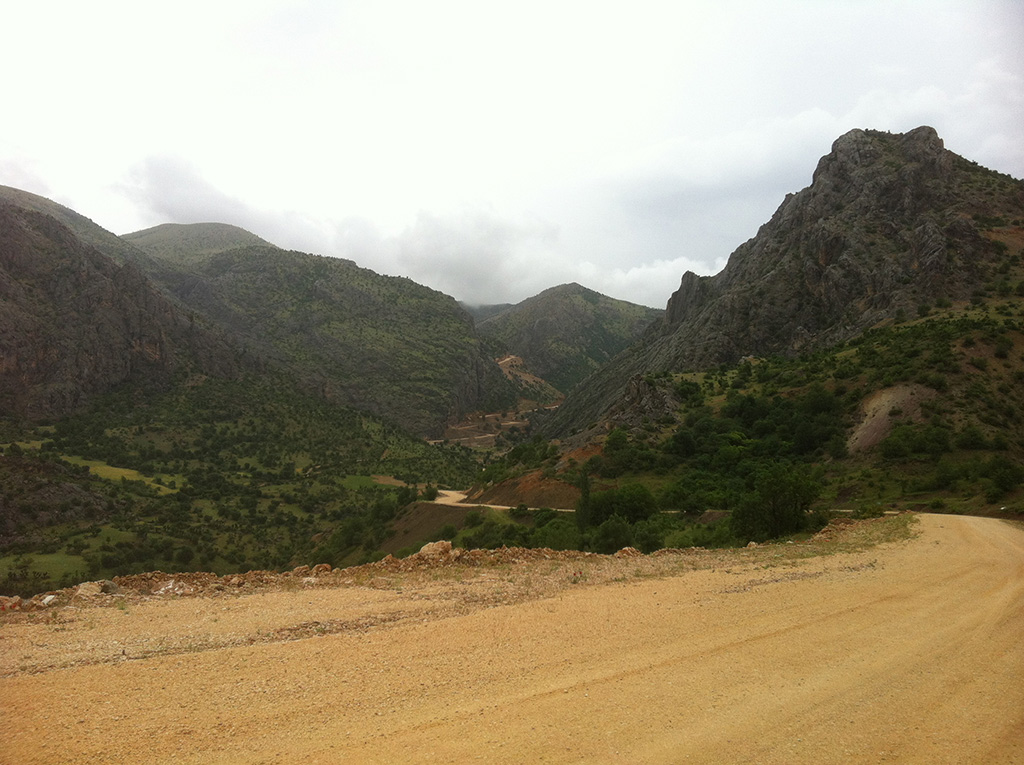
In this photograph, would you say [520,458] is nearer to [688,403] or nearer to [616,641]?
[688,403]

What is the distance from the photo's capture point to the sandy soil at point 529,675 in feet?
17.6

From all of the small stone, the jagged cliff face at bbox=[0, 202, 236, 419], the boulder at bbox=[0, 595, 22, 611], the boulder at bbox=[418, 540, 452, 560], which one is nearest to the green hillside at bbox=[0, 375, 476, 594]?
the jagged cliff face at bbox=[0, 202, 236, 419]

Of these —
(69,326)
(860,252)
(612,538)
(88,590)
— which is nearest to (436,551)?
(88,590)

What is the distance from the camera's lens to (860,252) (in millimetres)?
85688

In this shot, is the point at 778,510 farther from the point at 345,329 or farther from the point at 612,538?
the point at 345,329

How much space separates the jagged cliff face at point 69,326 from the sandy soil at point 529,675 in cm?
10698

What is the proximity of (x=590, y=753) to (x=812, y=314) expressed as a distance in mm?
98882

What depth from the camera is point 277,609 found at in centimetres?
1012

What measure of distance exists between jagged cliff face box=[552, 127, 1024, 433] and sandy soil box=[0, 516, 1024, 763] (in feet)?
264

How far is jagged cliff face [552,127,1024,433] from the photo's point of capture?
76188 millimetres

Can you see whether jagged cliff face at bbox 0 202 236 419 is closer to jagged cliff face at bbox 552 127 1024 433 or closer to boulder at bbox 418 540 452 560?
jagged cliff face at bbox 552 127 1024 433

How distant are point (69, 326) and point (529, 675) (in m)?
122

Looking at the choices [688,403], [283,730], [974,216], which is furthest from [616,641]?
[974,216]

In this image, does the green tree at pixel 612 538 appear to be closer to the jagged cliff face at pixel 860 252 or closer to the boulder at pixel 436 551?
the boulder at pixel 436 551
